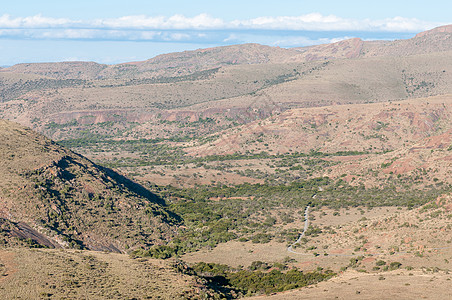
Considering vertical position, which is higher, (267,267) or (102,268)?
(102,268)

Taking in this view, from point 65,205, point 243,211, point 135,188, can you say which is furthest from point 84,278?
point 135,188

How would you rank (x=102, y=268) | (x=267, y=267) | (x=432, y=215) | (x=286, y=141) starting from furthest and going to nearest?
(x=286, y=141) < (x=432, y=215) < (x=267, y=267) < (x=102, y=268)

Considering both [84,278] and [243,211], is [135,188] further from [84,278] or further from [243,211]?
[84,278]

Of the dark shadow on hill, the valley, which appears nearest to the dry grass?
the valley

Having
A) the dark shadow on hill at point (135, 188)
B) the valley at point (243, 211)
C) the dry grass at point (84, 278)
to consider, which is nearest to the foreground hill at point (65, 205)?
the valley at point (243, 211)

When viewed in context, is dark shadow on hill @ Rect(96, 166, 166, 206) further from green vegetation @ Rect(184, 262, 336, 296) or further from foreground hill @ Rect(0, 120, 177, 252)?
green vegetation @ Rect(184, 262, 336, 296)


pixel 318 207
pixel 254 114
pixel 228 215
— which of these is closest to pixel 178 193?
pixel 228 215

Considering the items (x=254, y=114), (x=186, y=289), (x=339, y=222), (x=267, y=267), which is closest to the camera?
(x=186, y=289)

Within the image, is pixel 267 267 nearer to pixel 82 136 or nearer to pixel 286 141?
pixel 286 141

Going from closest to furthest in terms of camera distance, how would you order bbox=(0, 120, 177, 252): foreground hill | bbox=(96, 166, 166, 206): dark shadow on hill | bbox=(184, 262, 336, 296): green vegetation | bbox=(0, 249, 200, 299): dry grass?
bbox=(0, 249, 200, 299): dry grass → bbox=(184, 262, 336, 296): green vegetation → bbox=(0, 120, 177, 252): foreground hill → bbox=(96, 166, 166, 206): dark shadow on hill

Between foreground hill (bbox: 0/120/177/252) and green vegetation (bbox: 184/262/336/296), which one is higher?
foreground hill (bbox: 0/120/177/252)
